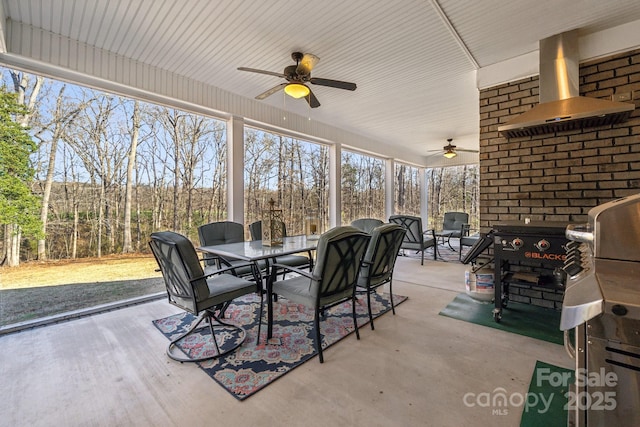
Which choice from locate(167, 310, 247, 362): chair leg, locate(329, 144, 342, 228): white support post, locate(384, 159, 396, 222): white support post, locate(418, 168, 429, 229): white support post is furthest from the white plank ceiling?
locate(418, 168, 429, 229): white support post

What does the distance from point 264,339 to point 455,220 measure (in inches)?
253

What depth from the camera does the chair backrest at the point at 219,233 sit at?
326cm

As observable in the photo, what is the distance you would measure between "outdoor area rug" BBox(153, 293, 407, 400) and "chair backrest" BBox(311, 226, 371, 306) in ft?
1.58

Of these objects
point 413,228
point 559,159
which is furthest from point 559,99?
point 413,228

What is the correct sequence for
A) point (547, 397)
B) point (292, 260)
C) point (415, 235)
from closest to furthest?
point (547, 397)
point (292, 260)
point (415, 235)

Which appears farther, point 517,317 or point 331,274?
point 517,317

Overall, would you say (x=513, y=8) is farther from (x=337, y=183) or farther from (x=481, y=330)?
(x=337, y=183)

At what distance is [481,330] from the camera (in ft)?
8.32

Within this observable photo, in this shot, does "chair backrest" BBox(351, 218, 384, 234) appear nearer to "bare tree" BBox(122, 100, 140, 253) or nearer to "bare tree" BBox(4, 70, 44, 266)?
"bare tree" BBox(122, 100, 140, 253)

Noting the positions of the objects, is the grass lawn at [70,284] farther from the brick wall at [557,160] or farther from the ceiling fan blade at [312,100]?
the brick wall at [557,160]

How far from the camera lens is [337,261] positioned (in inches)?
83.3

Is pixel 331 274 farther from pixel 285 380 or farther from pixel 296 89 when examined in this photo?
pixel 296 89

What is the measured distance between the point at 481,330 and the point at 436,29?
2928 mm

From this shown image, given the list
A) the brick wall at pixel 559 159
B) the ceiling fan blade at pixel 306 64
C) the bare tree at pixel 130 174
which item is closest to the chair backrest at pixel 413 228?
the brick wall at pixel 559 159
